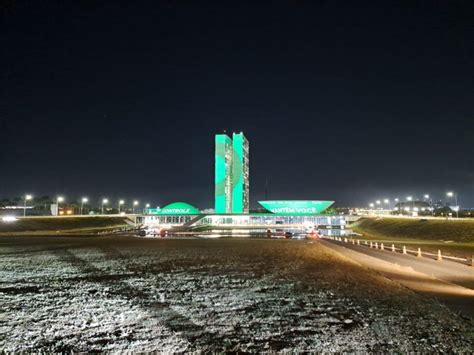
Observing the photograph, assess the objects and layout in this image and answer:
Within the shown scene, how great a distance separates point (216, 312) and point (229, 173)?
6381 inches

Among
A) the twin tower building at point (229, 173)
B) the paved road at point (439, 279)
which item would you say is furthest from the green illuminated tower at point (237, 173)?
the paved road at point (439, 279)

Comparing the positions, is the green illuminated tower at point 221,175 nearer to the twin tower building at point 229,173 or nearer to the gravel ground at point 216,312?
the twin tower building at point 229,173

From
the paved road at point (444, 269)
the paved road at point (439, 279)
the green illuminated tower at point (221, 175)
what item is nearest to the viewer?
the paved road at point (439, 279)

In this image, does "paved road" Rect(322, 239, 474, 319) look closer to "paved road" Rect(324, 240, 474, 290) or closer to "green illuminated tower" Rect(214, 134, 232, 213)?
"paved road" Rect(324, 240, 474, 290)

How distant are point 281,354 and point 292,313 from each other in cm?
301

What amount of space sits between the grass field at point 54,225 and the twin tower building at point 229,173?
57.4 metres

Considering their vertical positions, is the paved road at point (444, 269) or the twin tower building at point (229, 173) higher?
the twin tower building at point (229, 173)

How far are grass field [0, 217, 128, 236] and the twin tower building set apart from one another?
57.4m

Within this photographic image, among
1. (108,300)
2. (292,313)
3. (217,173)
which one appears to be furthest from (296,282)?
(217,173)

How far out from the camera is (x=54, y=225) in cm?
7619

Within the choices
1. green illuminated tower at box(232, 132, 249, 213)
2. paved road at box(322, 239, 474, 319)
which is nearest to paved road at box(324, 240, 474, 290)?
paved road at box(322, 239, 474, 319)

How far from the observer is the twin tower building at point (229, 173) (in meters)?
158

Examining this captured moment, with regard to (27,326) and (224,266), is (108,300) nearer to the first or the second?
(27,326)

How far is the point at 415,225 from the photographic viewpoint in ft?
231
